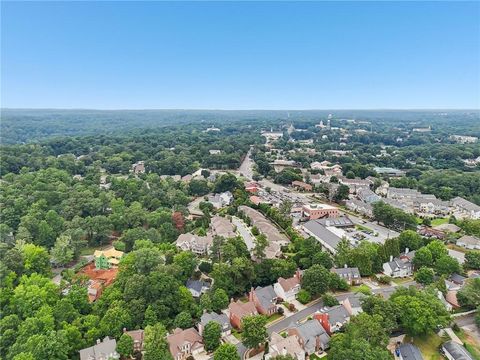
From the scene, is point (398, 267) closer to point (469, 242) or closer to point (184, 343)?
point (469, 242)

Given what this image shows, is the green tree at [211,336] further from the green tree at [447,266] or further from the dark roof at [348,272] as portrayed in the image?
the green tree at [447,266]

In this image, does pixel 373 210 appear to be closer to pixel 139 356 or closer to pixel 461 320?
pixel 461 320

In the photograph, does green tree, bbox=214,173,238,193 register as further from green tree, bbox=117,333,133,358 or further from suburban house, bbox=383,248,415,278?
green tree, bbox=117,333,133,358

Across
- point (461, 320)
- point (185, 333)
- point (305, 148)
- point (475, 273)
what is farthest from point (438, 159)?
point (185, 333)

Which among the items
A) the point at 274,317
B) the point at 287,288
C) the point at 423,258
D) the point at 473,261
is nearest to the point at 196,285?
the point at 274,317

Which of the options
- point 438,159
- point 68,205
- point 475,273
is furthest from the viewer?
point 438,159

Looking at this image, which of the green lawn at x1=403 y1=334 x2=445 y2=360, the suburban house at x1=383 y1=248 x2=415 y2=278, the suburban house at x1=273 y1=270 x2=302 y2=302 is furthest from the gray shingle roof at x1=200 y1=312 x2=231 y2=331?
the suburban house at x1=383 y1=248 x2=415 y2=278

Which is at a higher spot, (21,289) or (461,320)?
(21,289)
